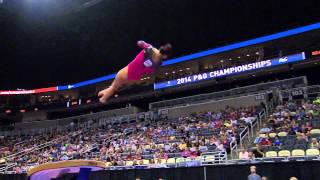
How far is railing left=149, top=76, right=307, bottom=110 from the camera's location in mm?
25875

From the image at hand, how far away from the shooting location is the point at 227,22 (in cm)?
2805

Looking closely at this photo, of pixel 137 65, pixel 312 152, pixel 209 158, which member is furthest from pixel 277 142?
pixel 137 65

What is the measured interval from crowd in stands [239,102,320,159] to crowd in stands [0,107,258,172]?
145 centimetres

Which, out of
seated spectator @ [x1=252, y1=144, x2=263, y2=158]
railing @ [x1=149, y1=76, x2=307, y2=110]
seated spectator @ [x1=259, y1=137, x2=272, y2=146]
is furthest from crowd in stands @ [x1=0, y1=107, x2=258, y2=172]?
railing @ [x1=149, y1=76, x2=307, y2=110]

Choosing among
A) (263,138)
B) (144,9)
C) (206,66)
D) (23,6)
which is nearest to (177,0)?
(144,9)

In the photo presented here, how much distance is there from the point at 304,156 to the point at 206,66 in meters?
17.2

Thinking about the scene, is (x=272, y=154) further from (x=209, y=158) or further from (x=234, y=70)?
(x=234, y=70)

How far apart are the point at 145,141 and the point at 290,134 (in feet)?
27.7

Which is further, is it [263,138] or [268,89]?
[268,89]

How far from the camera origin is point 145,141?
2252cm

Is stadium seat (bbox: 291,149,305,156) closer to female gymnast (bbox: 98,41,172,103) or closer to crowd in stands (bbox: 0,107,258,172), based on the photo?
crowd in stands (bbox: 0,107,258,172)

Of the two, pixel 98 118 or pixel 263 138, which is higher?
pixel 98 118

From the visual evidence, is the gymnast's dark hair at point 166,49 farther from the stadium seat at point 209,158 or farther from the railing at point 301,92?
the railing at point 301,92

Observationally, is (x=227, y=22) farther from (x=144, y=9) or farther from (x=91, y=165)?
(x=91, y=165)
